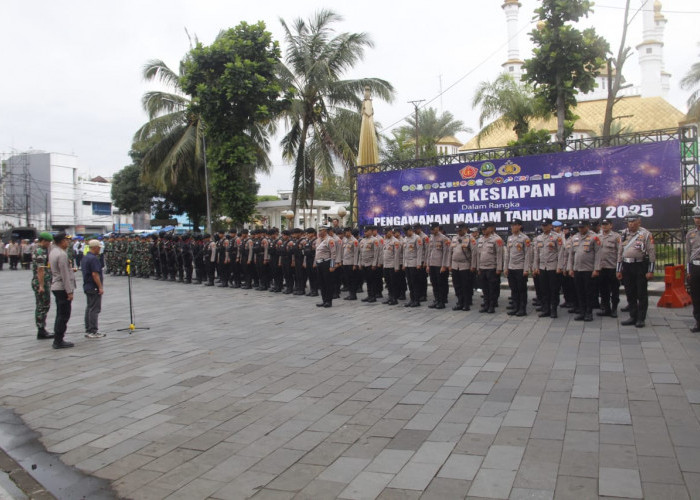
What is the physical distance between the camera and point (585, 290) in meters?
8.89

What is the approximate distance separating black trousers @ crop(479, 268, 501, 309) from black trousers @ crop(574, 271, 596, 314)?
1.37m

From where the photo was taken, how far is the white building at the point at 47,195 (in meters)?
50.6

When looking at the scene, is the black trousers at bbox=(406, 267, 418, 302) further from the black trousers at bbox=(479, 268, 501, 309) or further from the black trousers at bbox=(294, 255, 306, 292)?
the black trousers at bbox=(294, 255, 306, 292)

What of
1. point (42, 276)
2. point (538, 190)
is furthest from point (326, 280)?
point (42, 276)

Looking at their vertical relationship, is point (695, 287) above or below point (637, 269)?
below

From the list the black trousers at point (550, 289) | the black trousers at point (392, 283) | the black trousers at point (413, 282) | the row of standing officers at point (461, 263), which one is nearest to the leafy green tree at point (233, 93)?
the row of standing officers at point (461, 263)

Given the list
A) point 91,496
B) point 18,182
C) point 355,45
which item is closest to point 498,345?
point 91,496

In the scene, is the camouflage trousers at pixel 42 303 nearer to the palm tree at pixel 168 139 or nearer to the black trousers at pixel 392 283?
the black trousers at pixel 392 283

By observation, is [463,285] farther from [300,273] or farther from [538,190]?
[300,273]

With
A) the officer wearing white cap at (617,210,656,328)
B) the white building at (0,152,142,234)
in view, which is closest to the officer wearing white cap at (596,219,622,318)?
the officer wearing white cap at (617,210,656,328)

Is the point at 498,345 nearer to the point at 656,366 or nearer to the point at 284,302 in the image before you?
the point at 656,366

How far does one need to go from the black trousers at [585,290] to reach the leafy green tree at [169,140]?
1688cm

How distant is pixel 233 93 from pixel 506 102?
13440mm

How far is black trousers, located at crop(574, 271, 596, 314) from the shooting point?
347 inches
